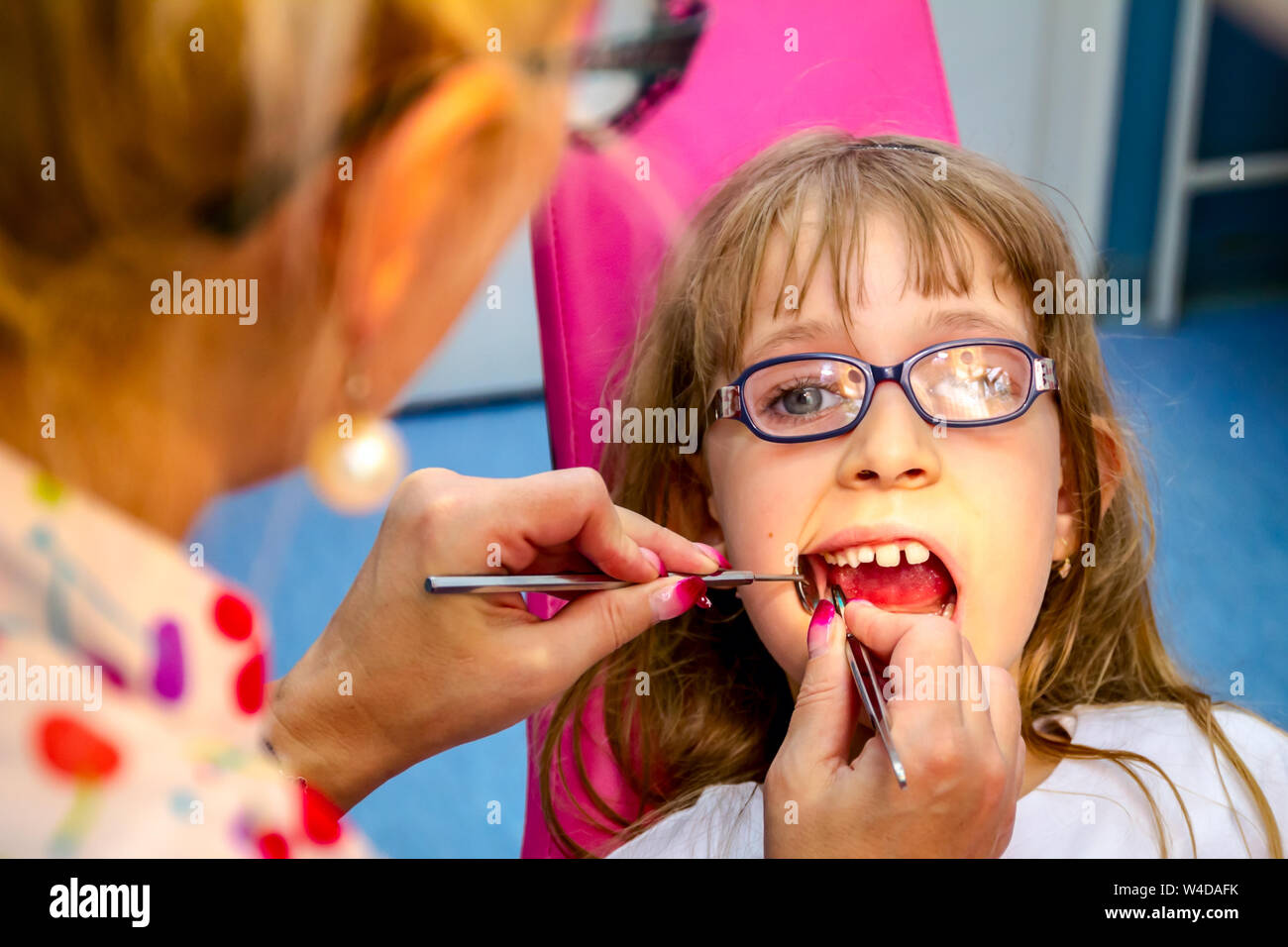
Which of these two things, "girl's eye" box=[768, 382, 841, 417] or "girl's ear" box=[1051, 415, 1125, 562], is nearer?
"girl's eye" box=[768, 382, 841, 417]

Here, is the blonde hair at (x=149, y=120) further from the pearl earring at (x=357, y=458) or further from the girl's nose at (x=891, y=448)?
the girl's nose at (x=891, y=448)

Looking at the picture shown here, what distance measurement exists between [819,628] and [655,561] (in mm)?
150

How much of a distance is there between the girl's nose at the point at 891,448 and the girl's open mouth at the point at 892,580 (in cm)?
7

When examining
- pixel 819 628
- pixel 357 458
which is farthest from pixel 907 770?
pixel 357 458

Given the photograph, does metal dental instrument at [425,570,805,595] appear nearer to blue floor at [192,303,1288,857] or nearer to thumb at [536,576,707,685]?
thumb at [536,576,707,685]

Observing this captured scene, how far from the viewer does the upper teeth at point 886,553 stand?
0.98m

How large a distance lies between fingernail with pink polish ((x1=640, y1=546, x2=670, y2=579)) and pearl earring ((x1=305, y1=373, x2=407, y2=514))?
42 centimetres

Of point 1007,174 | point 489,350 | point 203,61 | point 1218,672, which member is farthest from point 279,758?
point 489,350

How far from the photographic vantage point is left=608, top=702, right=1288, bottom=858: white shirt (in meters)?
1.01

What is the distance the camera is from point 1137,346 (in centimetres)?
146

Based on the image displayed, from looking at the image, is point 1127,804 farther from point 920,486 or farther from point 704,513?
point 704,513

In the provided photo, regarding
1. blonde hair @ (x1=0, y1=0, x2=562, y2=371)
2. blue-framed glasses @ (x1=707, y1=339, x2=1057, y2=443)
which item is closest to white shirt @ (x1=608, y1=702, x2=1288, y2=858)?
blue-framed glasses @ (x1=707, y1=339, x2=1057, y2=443)
